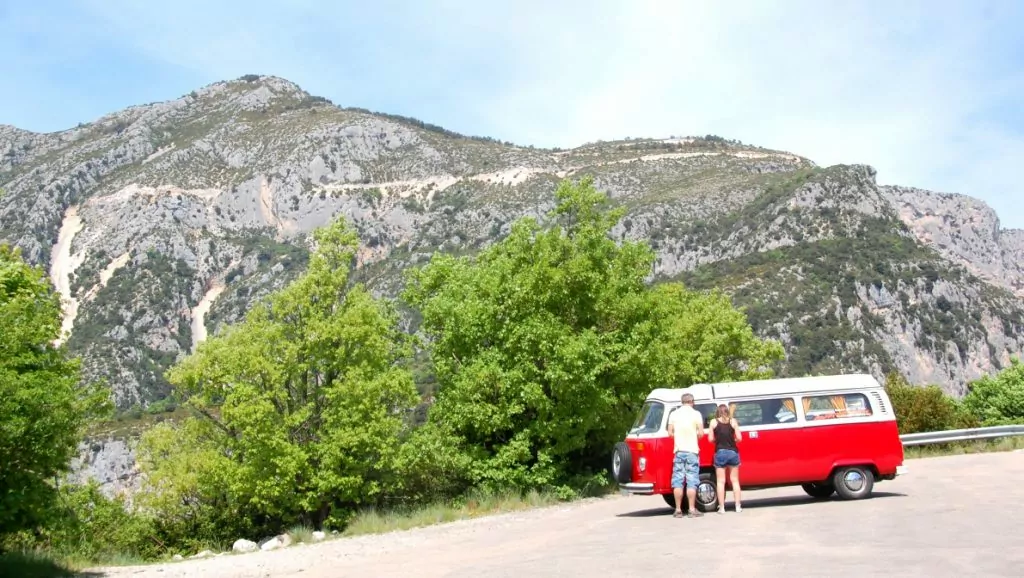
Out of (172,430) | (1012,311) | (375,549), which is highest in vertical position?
(1012,311)

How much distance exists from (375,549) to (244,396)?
32.0 ft

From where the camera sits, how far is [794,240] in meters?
110

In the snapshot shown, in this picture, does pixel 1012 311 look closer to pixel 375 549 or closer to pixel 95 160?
pixel 375 549

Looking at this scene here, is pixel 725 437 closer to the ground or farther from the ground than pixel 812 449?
farther from the ground

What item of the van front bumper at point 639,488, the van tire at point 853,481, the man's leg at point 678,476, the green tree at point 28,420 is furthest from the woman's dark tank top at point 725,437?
the green tree at point 28,420

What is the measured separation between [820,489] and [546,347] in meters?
8.00

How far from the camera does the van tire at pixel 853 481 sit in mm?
14953

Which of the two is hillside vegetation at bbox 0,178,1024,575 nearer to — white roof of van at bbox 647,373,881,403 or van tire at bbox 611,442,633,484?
van tire at bbox 611,442,633,484

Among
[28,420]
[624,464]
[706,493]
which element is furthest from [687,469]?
[28,420]

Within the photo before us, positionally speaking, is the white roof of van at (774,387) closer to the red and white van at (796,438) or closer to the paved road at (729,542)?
the red and white van at (796,438)

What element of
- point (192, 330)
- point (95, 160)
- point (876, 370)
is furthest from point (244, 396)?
point (95, 160)

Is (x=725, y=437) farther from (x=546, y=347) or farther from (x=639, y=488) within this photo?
(x=546, y=347)

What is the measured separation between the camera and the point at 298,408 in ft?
80.9

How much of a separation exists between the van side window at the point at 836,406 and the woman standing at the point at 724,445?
1.91 m
